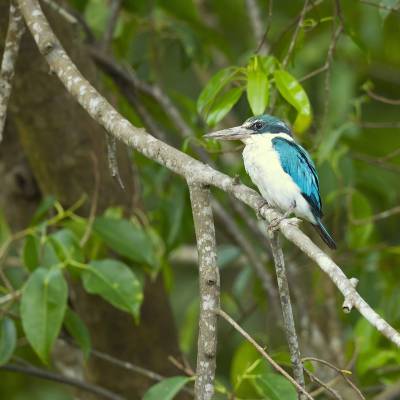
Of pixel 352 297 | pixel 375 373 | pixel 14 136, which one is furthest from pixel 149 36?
pixel 352 297

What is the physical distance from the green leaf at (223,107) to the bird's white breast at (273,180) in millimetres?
387

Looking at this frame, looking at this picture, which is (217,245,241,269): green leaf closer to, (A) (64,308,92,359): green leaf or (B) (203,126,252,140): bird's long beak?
(B) (203,126,252,140): bird's long beak

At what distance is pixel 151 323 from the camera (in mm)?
4258

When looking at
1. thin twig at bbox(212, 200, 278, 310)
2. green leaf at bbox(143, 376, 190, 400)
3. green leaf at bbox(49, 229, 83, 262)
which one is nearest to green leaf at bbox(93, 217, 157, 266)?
green leaf at bbox(49, 229, 83, 262)

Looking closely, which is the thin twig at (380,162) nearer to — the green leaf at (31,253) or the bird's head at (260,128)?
the bird's head at (260,128)

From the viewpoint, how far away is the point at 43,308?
3.32 metres

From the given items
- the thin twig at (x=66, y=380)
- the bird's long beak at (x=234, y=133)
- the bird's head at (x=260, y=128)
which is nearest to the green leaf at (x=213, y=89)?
the bird's long beak at (x=234, y=133)

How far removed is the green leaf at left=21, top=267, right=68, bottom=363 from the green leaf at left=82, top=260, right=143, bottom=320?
7.6 inches

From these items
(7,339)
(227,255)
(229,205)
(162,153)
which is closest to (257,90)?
(162,153)

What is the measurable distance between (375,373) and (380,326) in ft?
8.29

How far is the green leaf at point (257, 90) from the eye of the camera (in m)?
3.10

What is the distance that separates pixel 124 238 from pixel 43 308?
57 cm

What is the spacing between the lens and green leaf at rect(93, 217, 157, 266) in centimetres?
377

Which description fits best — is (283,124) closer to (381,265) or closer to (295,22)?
(295,22)
